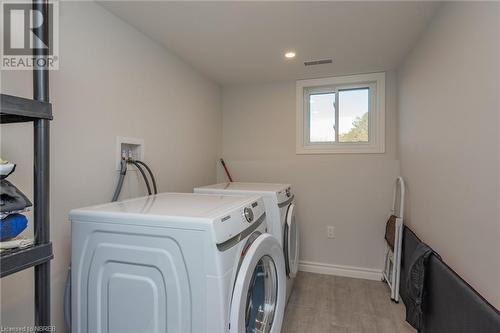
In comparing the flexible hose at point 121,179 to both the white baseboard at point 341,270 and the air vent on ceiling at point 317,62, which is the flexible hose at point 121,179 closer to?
the air vent on ceiling at point 317,62

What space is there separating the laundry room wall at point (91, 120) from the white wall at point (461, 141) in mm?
1876

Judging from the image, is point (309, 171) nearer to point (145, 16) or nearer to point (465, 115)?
point (465, 115)

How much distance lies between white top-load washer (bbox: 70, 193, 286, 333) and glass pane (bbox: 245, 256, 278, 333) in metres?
0.25

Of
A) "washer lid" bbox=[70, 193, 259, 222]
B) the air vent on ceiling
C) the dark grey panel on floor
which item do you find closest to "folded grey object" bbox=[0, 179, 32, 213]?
"washer lid" bbox=[70, 193, 259, 222]

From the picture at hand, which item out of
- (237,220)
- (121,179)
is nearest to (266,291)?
(237,220)

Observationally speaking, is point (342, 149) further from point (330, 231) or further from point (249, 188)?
point (249, 188)

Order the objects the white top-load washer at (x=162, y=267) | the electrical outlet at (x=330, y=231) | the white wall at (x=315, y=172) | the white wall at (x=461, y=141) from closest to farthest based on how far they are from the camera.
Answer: the white top-load washer at (x=162, y=267) < the white wall at (x=461, y=141) < the white wall at (x=315, y=172) < the electrical outlet at (x=330, y=231)

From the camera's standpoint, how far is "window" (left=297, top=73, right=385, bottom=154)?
2.73 meters

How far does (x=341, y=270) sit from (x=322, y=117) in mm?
1657

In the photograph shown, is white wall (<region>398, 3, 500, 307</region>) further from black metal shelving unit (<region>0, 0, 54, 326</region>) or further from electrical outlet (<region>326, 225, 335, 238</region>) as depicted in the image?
A: black metal shelving unit (<region>0, 0, 54, 326</region>)

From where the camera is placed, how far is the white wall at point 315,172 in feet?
8.92

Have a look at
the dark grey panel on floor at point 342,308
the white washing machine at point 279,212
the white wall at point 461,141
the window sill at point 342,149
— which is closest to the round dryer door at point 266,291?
the white washing machine at point 279,212

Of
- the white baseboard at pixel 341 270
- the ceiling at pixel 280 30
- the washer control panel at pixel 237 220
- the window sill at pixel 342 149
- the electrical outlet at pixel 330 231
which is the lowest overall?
the white baseboard at pixel 341 270

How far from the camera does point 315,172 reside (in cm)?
290
